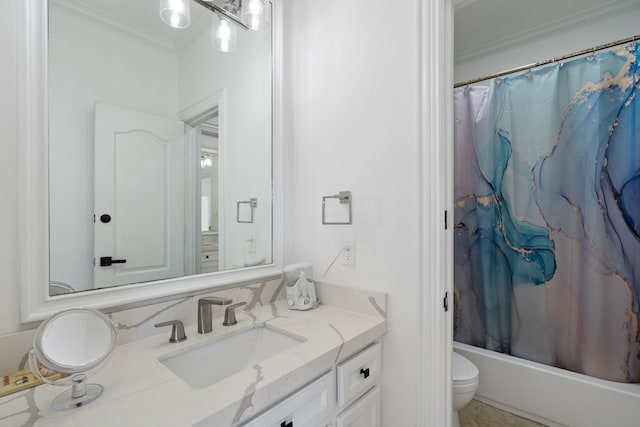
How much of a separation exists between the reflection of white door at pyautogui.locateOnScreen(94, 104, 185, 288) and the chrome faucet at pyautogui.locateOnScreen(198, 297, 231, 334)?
6.7 inches

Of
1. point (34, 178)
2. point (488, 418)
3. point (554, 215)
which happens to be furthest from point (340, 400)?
point (554, 215)

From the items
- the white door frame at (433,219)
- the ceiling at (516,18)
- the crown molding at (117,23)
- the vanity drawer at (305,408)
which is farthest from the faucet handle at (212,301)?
the ceiling at (516,18)

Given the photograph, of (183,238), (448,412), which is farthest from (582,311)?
(183,238)

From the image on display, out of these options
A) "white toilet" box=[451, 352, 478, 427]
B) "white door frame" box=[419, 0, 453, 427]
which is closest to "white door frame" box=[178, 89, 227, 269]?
"white door frame" box=[419, 0, 453, 427]

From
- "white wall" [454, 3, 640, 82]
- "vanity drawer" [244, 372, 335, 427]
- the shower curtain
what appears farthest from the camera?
"white wall" [454, 3, 640, 82]

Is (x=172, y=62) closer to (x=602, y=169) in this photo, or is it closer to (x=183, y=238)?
(x=183, y=238)

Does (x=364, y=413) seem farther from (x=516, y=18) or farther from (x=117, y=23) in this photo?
(x=516, y=18)

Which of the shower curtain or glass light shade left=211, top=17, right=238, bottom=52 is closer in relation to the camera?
glass light shade left=211, top=17, right=238, bottom=52

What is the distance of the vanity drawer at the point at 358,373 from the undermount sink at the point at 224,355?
0.60 feet

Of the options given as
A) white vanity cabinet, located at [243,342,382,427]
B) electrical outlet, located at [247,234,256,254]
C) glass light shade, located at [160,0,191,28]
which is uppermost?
glass light shade, located at [160,0,191,28]

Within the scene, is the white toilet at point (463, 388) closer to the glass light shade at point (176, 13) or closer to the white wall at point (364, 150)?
the white wall at point (364, 150)

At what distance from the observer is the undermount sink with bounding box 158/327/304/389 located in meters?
0.93

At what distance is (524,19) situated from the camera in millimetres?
1958

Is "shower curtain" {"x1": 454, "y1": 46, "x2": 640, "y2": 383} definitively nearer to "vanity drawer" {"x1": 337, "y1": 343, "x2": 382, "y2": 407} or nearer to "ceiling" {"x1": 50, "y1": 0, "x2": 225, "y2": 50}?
"vanity drawer" {"x1": 337, "y1": 343, "x2": 382, "y2": 407}
